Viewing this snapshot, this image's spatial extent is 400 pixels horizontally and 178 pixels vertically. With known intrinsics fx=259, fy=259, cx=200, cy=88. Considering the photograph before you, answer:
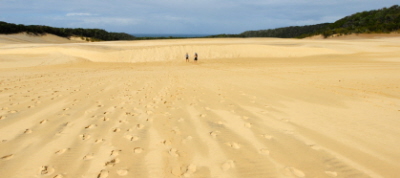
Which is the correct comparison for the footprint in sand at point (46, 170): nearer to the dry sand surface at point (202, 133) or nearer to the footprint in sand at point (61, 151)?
the dry sand surface at point (202, 133)

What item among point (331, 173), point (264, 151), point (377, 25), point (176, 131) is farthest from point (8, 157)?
point (377, 25)

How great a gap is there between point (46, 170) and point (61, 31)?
2257 inches

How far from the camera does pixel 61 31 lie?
5216cm

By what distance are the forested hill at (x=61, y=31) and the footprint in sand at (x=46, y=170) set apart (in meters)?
54.6

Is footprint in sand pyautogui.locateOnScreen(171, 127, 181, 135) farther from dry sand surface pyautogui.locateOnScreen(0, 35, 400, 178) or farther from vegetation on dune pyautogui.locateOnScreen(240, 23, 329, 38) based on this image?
vegetation on dune pyautogui.locateOnScreen(240, 23, 329, 38)

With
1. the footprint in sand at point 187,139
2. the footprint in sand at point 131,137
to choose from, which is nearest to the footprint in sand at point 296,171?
the footprint in sand at point 187,139

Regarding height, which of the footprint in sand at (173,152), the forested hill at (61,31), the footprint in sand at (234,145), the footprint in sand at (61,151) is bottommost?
the footprint in sand at (173,152)

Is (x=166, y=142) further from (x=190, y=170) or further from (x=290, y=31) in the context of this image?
(x=290, y=31)

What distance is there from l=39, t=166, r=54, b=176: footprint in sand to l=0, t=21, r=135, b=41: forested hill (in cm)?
5461

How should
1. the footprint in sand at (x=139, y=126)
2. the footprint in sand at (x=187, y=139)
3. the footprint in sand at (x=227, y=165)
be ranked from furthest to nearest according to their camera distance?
the footprint in sand at (x=139, y=126) → the footprint in sand at (x=187, y=139) → the footprint in sand at (x=227, y=165)

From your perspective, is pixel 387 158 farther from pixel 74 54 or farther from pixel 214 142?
pixel 74 54

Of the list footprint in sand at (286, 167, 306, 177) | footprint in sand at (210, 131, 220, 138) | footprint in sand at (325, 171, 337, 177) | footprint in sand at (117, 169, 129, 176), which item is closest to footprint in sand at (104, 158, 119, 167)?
footprint in sand at (117, 169, 129, 176)

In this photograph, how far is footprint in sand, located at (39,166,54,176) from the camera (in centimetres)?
269

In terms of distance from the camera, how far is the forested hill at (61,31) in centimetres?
4606
